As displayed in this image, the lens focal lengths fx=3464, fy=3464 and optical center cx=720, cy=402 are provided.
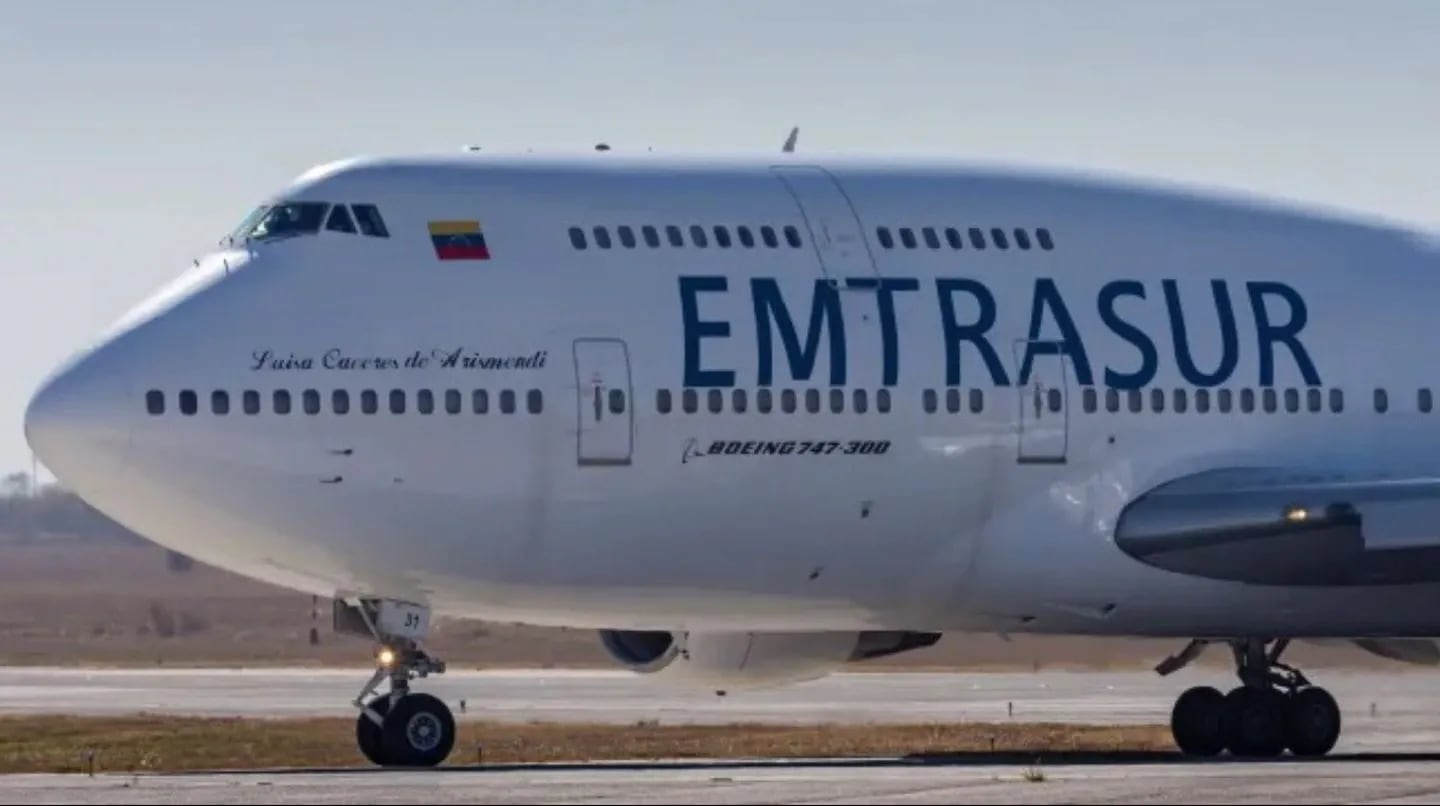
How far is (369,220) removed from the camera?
34.3 m

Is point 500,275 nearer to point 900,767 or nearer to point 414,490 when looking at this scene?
point 414,490

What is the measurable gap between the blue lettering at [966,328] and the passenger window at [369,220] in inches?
231

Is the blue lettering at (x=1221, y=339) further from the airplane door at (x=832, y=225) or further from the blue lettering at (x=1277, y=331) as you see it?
the airplane door at (x=832, y=225)

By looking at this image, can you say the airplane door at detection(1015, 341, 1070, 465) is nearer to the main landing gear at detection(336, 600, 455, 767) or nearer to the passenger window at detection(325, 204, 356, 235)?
the main landing gear at detection(336, 600, 455, 767)

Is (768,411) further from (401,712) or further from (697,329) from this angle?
(401,712)

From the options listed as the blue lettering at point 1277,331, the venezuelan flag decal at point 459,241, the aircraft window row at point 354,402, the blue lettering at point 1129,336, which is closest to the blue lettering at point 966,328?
the blue lettering at point 1129,336

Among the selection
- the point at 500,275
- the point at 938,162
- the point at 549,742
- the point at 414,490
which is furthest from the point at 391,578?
the point at 549,742

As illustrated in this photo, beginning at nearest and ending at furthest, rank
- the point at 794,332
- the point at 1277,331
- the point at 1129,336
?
1. the point at 794,332
2. the point at 1129,336
3. the point at 1277,331

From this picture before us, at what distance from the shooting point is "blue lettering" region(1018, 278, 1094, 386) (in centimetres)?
3622

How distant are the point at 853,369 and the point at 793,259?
1.28 m

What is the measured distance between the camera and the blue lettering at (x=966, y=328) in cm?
3578

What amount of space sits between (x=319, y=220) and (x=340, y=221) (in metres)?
0.21

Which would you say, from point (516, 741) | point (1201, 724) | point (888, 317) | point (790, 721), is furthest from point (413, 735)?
point (790, 721)

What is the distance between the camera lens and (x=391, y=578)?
34094mm
